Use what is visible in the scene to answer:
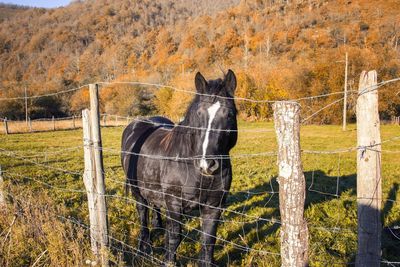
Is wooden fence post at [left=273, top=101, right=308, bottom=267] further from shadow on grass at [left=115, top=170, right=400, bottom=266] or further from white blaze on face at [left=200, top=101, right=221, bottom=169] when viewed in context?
white blaze on face at [left=200, top=101, right=221, bottom=169]

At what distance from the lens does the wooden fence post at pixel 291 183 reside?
196cm

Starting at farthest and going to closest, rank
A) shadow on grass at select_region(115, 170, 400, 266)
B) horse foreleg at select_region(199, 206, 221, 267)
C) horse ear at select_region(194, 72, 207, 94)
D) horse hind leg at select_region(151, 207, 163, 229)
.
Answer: horse hind leg at select_region(151, 207, 163, 229) → shadow on grass at select_region(115, 170, 400, 266) → horse foreleg at select_region(199, 206, 221, 267) → horse ear at select_region(194, 72, 207, 94)

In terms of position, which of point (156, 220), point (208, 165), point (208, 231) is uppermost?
point (208, 165)

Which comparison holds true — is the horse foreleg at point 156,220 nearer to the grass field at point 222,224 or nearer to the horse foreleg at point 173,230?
the grass field at point 222,224

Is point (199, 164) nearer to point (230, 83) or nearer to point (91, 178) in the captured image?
point (230, 83)

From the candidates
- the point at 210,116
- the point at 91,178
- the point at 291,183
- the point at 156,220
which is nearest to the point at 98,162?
the point at 91,178

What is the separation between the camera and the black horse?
3213 mm

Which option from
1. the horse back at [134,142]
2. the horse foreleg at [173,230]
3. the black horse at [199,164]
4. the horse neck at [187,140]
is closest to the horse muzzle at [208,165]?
the black horse at [199,164]

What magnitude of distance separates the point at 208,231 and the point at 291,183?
2035 mm

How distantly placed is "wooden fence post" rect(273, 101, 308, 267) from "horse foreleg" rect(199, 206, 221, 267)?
175cm

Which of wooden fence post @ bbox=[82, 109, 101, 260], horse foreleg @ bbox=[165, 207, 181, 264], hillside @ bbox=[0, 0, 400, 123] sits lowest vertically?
horse foreleg @ bbox=[165, 207, 181, 264]

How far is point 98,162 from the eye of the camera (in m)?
3.20

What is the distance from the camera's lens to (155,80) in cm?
6731

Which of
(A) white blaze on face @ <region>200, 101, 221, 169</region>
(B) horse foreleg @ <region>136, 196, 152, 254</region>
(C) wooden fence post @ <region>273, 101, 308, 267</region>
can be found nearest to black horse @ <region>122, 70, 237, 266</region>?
(A) white blaze on face @ <region>200, 101, 221, 169</region>
